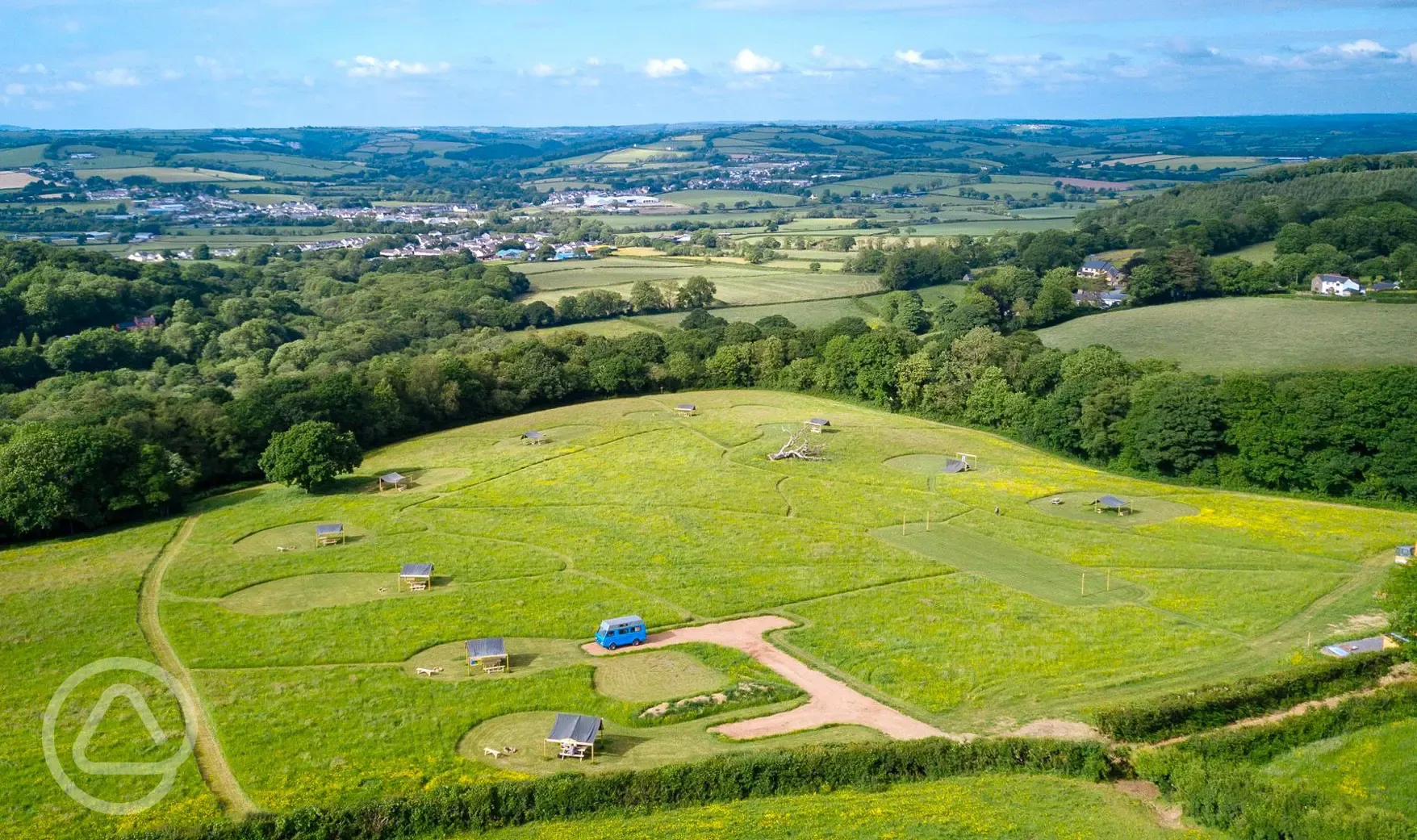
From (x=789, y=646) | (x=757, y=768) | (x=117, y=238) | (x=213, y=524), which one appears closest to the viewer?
(x=757, y=768)

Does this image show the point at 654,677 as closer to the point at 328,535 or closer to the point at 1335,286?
the point at 328,535

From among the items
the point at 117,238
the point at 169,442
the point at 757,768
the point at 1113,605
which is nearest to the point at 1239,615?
the point at 1113,605

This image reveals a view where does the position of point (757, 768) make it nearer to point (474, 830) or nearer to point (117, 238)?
point (474, 830)

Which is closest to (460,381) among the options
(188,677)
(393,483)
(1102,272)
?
(393,483)

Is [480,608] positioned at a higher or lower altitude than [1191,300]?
lower

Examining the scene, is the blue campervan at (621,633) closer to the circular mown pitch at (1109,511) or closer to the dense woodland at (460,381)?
the circular mown pitch at (1109,511)

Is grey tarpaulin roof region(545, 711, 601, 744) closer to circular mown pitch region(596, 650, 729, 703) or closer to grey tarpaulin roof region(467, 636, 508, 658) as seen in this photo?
circular mown pitch region(596, 650, 729, 703)
